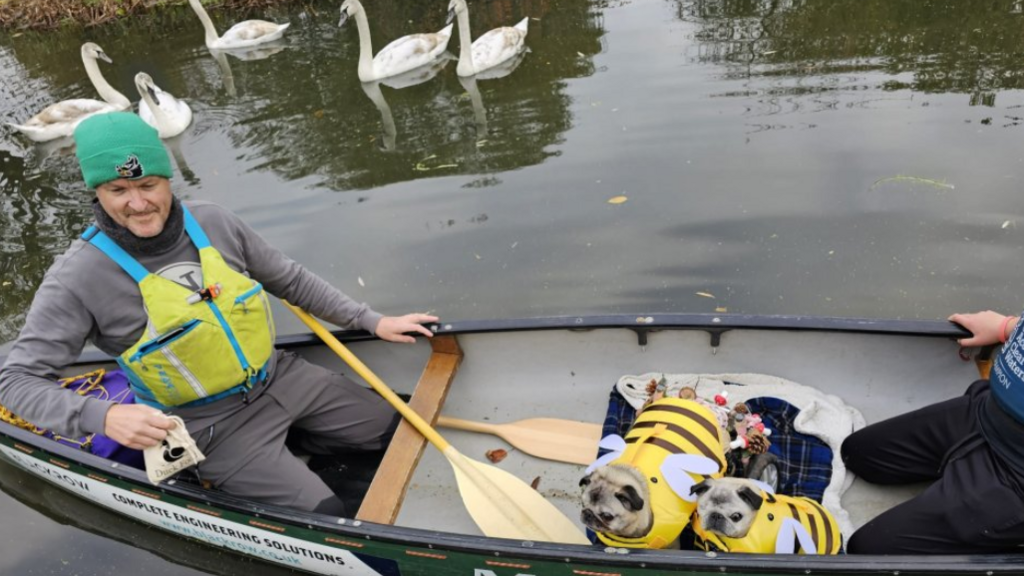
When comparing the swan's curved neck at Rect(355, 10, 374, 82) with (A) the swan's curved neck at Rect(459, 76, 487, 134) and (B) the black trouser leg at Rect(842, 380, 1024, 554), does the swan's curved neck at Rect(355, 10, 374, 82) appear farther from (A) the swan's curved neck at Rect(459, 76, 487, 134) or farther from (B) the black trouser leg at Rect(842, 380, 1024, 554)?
(B) the black trouser leg at Rect(842, 380, 1024, 554)

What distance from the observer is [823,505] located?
119 inches

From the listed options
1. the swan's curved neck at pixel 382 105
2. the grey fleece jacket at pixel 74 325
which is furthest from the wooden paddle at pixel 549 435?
the swan's curved neck at pixel 382 105

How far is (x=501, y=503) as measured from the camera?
3.21m

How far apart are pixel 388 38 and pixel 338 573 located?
10367 mm

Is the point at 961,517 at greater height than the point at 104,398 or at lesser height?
lesser

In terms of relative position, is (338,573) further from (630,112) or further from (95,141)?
(630,112)

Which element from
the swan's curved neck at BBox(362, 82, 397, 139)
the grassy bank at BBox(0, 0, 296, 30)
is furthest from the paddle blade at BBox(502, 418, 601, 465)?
the grassy bank at BBox(0, 0, 296, 30)

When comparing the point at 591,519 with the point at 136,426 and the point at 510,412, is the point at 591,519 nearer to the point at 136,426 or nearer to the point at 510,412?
the point at 510,412

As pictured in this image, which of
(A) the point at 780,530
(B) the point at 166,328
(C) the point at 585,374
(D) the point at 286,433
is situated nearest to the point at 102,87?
(D) the point at 286,433

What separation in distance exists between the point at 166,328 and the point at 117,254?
32cm

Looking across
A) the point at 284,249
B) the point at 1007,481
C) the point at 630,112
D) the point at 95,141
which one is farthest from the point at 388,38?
the point at 1007,481

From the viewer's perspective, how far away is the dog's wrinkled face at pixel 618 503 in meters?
2.43

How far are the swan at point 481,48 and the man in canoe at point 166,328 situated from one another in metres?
6.43

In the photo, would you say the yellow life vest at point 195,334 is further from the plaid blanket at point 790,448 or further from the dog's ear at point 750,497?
the dog's ear at point 750,497
